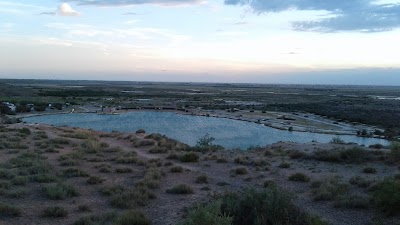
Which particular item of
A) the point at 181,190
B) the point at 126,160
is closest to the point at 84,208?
the point at 181,190

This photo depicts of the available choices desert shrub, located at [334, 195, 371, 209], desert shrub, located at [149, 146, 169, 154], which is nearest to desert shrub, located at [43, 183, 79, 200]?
desert shrub, located at [334, 195, 371, 209]

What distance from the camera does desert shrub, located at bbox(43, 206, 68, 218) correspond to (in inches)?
448

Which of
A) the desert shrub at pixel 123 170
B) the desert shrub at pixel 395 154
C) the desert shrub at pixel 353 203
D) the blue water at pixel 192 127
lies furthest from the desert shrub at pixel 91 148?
the desert shrub at pixel 395 154

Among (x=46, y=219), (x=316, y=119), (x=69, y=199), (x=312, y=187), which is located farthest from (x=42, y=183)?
(x=316, y=119)

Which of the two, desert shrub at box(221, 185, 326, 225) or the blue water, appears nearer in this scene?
desert shrub at box(221, 185, 326, 225)

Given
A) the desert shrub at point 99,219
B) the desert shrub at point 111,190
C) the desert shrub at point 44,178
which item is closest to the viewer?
the desert shrub at point 99,219

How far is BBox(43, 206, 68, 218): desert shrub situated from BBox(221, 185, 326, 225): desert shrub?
14.1ft

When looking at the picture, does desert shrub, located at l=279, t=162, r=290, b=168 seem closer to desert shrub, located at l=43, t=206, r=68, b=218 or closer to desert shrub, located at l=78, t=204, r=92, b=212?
desert shrub, located at l=78, t=204, r=92, b=212

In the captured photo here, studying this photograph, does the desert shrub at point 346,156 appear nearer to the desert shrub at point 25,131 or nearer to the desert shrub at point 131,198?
the desert shrub at point 131,198

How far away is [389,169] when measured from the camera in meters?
19.8

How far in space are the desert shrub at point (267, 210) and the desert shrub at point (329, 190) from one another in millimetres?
3643

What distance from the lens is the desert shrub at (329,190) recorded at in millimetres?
13867

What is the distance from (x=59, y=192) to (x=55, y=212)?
6.77 feet

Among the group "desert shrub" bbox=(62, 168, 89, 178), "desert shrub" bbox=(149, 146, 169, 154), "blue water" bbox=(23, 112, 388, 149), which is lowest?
"blue water" bbox=(23, 112, 388, 149)
